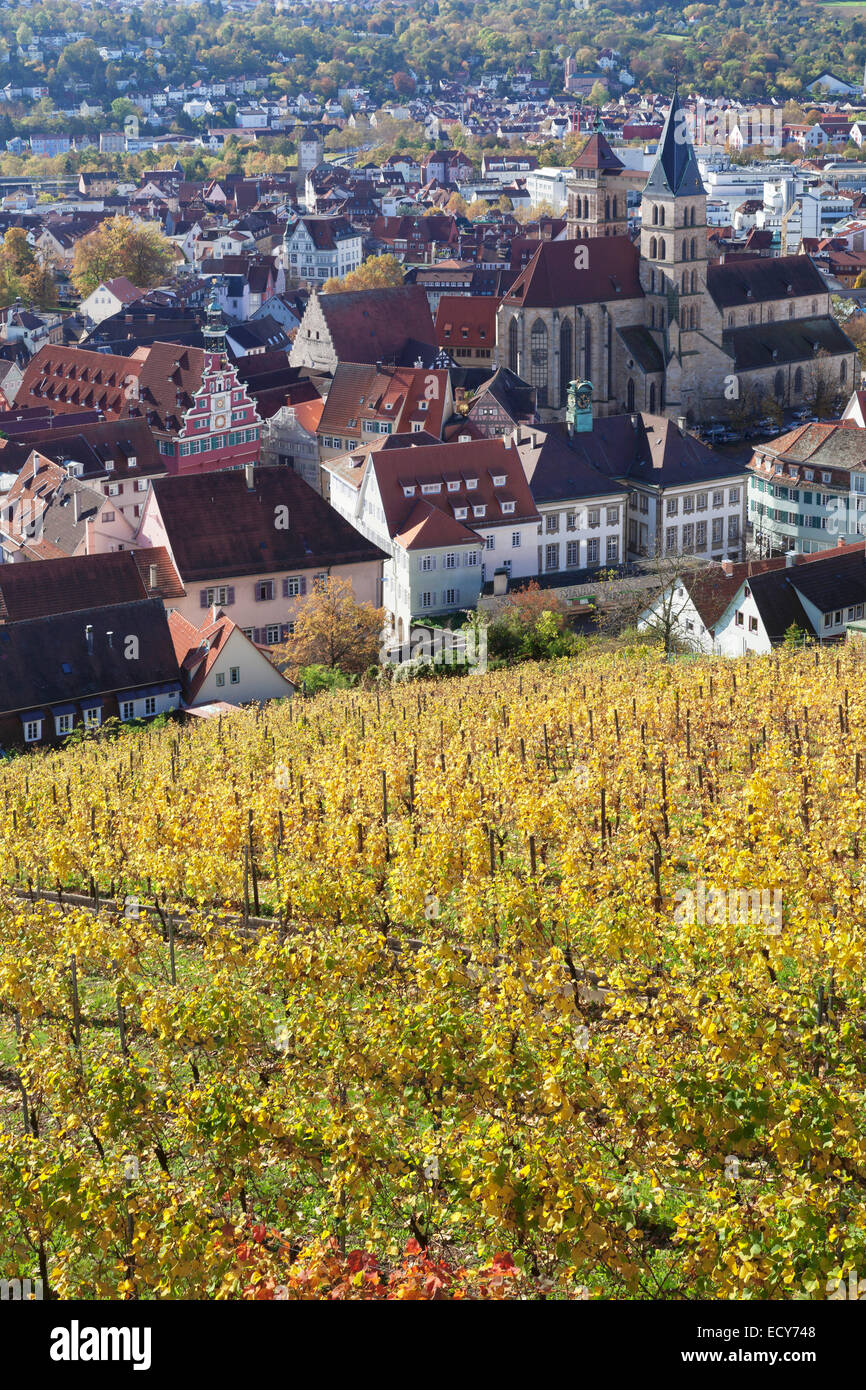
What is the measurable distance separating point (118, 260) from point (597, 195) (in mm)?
55609

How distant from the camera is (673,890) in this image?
82.8 ft

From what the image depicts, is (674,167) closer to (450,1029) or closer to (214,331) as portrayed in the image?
(214,331)

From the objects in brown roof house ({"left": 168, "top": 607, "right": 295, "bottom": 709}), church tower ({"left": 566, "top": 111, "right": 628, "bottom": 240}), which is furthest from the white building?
brown roof house ({"left": 168, "top": 607, "right": 295, "bottom": 709})

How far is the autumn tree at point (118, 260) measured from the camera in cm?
14962

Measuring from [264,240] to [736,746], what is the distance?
14343 centimetres

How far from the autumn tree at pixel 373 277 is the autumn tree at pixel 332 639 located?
79423 millimetres

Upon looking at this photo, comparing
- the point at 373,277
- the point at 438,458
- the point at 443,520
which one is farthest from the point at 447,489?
the point at 373,277

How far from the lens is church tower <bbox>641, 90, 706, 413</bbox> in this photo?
3804 inches

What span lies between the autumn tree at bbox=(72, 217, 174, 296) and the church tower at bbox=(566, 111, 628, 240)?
50.3 m

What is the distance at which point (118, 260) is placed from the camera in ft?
493

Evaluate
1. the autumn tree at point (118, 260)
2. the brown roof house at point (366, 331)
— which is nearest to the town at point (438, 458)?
the brown roof house at point (366, 331)

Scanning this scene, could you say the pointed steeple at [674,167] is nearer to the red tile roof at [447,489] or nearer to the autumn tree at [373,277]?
the red tile roof at [447,489]


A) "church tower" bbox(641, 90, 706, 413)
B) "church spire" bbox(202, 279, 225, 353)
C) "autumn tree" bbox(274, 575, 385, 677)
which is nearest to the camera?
"autumn tree" bbox(274, 575, 385, 677)

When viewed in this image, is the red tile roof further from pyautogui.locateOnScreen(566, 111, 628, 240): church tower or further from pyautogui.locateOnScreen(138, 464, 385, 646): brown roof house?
pyautogui.locateOnScreen(566, 111, 628, 240): church tower
